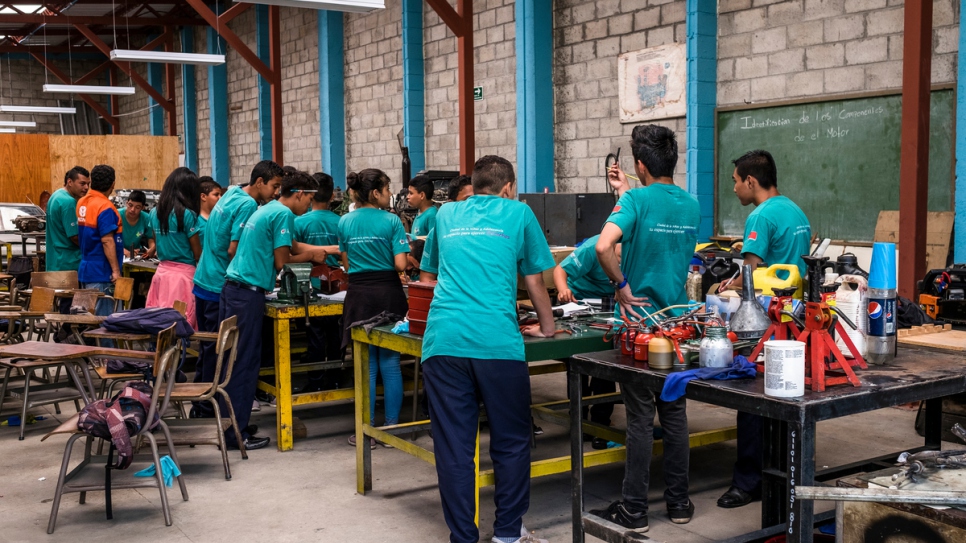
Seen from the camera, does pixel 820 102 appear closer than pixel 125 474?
No

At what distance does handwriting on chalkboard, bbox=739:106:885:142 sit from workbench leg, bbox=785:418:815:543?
15.7 ft

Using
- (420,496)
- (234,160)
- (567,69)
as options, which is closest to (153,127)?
(234,160)

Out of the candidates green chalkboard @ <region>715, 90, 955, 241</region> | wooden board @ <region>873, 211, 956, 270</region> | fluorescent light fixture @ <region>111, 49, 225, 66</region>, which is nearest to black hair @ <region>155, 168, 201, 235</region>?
green chalkboard @ <region>715, 90, 955, 241</region>

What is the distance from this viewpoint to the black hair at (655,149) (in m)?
3.45

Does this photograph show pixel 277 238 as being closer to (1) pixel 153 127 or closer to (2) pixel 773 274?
(2) pixel 773 274

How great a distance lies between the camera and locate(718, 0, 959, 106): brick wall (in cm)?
620

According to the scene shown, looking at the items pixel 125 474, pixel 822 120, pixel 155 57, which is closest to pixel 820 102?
pixel 822 120

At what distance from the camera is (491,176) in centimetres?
321

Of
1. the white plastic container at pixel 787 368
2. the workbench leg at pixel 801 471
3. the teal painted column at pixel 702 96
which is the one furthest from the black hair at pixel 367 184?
the teal painted column at pixel 702 96

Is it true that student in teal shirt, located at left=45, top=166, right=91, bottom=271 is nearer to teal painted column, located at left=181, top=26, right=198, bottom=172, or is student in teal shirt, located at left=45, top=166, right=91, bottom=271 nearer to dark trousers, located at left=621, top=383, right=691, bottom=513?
dark trousers, located at left=621, top=383, right=691, bottom=513

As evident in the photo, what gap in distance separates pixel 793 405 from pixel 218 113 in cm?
1510

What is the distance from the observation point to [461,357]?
3064mm

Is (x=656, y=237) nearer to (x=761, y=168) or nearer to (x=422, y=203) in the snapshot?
(x=761, y=168)

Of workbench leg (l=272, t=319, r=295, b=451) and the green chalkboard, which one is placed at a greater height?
the green chalkboard
